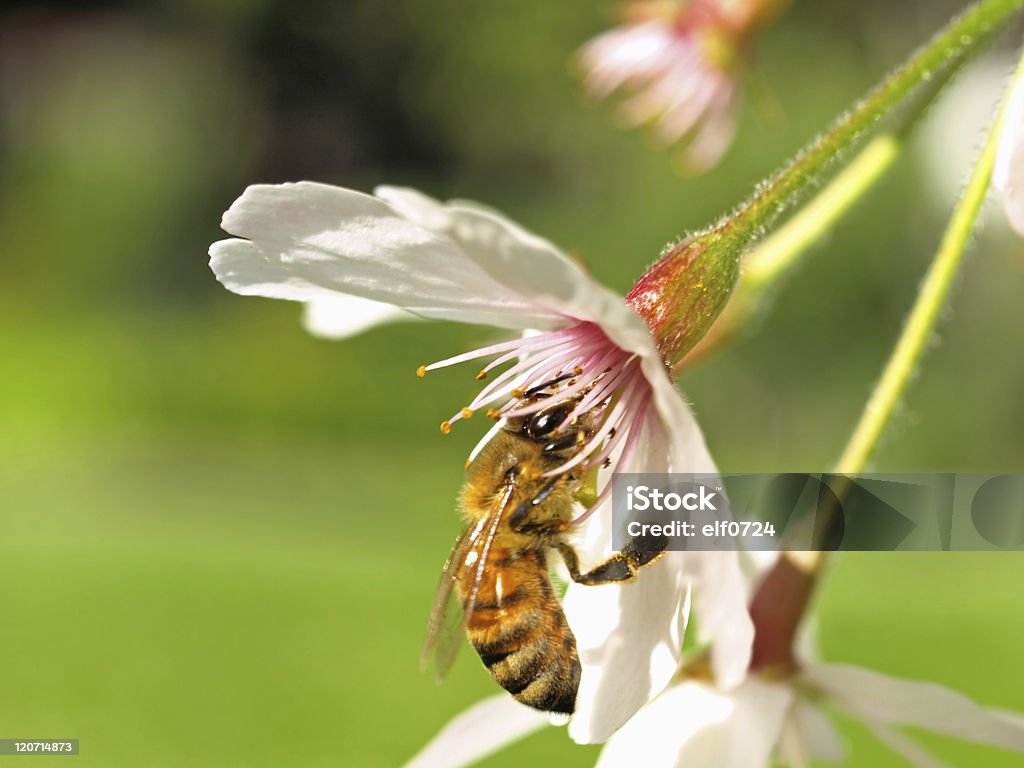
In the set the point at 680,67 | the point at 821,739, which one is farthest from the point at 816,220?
the point at 680,67

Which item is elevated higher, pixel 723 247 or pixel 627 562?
pixel 723 247

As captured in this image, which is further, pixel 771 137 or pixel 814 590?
pixel 771 137

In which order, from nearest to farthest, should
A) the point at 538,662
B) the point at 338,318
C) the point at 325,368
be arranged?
the point at 538,662
the point at 338,318
the point at 325,368

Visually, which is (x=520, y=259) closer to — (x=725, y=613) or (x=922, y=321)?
(x=725, y=613)

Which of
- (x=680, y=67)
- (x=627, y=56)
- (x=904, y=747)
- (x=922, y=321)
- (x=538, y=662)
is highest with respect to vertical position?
(x=627, y=56)

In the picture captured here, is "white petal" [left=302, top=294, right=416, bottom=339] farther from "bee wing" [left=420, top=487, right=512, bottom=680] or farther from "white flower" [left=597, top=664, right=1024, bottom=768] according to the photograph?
"white flower" [left=597, top=664, right=1024, bottom=768]

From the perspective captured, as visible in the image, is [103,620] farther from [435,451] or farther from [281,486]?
[435,451]

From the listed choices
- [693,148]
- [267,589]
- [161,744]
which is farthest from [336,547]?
[693,148]
